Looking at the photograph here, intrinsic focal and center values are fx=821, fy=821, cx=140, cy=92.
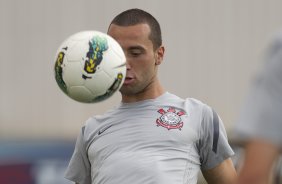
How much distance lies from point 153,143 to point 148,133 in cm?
8

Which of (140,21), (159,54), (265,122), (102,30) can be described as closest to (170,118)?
(159,54)

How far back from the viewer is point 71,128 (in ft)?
41.7

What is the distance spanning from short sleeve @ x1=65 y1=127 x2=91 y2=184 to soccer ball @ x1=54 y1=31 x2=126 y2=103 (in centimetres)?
54

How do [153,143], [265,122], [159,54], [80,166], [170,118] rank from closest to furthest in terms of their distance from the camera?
[265,122] < [153,143] < [170,118] < [159,54] < [80,166]

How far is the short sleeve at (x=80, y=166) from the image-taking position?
5.05 metres

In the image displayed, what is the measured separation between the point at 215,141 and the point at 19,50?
8156 mm

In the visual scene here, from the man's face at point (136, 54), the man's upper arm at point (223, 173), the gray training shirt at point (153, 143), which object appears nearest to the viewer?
the gray training shirt at point (153, 143)

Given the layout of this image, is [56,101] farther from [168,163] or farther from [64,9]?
[168,163]

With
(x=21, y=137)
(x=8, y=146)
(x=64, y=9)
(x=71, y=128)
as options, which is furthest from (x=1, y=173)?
(x=64, y=9)

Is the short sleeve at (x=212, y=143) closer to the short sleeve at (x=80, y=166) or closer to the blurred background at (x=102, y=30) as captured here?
the short sleeve at (x=80, y=166)

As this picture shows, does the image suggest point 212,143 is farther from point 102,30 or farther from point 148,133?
point 102,30

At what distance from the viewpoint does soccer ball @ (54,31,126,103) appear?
4.50 m

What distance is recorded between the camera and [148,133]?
4773mm

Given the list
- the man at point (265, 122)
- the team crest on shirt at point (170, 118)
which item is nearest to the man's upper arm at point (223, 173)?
the team crest on shirt at point (170, 118)
